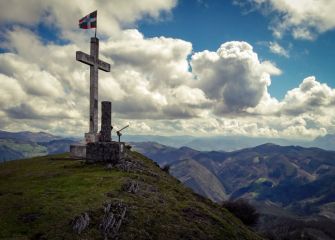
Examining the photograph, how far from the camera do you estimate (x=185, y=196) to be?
128 ft

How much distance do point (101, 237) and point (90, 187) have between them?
30.6ft

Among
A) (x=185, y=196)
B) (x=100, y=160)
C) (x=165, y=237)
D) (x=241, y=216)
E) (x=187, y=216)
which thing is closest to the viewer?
(x=165, y=237)

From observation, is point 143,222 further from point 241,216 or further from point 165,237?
point 241,216

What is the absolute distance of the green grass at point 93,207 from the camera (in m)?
25.0

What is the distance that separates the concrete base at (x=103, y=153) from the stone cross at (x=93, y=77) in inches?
237

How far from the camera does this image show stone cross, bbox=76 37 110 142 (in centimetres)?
5178

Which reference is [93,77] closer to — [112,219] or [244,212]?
[112,219]

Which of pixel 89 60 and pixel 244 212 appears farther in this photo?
pixel 244 212

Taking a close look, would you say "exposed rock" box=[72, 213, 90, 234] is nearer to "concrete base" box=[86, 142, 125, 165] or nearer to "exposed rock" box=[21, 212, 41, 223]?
"exposed rock" box=[21, 212, 41, 223]

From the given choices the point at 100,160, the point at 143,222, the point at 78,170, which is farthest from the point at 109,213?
the point at 100,160

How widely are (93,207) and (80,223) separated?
2.83 m

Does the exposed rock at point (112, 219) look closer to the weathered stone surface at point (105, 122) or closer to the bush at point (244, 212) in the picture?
the weathered stone surface at point (105, 122)

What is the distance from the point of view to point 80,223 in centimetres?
2505

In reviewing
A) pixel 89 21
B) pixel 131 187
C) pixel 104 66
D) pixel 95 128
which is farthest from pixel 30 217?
pixel 89 21
